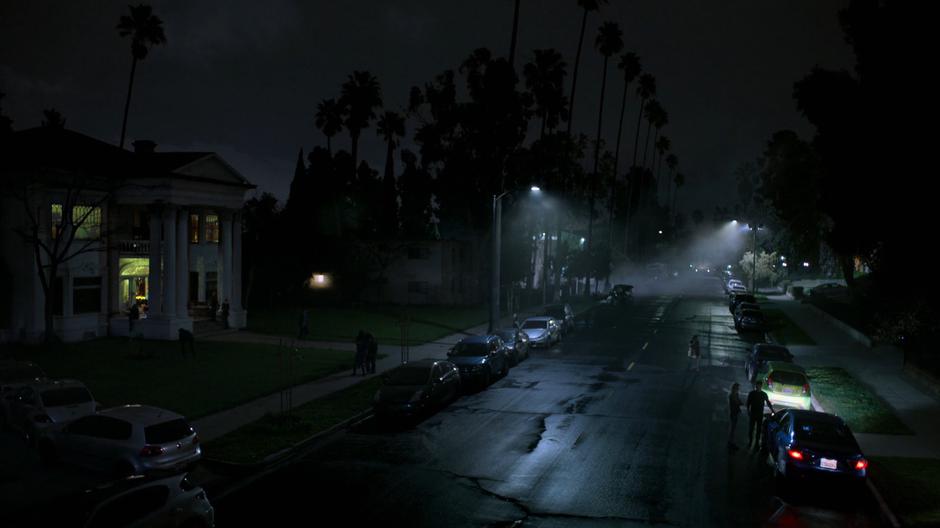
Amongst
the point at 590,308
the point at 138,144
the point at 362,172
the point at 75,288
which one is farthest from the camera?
the point at 362,172

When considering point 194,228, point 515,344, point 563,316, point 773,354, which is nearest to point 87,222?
point 194,228

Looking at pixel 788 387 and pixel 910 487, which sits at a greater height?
pixel 788 387

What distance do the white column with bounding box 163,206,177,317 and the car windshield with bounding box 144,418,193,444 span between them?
25750 millimetres

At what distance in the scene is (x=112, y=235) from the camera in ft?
132

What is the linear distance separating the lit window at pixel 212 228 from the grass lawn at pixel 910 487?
1514 inches

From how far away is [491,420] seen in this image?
2144 cm

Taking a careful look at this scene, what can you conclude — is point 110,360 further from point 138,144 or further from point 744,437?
point 744,437

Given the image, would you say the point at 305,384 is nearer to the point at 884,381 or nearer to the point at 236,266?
the point at 236,266

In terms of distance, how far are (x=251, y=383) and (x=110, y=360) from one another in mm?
8815

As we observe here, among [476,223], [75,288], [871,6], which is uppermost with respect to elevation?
[871,6]

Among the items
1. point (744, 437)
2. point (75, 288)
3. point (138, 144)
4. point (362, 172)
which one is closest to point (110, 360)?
point (75, 288)

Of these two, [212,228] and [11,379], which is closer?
[11,379]

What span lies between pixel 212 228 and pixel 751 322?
107 ft

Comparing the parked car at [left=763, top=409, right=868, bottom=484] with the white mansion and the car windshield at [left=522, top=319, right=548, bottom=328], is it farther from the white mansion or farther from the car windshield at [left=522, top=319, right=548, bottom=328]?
the white mansion
